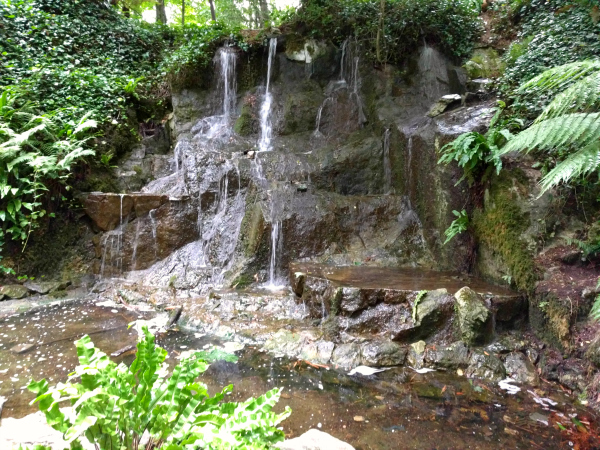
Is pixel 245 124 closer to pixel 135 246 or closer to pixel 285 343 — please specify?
pixel 135 246

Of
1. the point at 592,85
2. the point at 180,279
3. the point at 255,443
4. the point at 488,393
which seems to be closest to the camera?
the point at 255,443

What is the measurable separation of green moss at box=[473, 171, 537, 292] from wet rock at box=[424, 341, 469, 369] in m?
1.08

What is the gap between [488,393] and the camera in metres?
3.34

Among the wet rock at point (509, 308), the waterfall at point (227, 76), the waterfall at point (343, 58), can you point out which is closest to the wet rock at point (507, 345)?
the wet rock at point (509, 308)

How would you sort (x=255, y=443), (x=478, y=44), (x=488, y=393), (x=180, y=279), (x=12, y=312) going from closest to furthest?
1. (x=255, y=443)
2. (x=488, y=393)
3. (x=12, y=312)
4. (x=180, y=279)
5. (x=478, y=44)

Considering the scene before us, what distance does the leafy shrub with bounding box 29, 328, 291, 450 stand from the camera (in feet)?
5.09

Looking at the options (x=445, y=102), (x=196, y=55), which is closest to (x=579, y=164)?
(x=445, y=102)

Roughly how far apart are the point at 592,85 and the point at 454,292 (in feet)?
8.09

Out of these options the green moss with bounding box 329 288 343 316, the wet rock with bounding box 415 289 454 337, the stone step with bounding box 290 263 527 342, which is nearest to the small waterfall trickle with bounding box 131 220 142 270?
the stone step with bounding box 290 263 527 342

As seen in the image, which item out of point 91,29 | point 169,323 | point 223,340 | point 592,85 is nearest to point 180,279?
point 169,323

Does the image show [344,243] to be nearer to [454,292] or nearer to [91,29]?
[454,292]

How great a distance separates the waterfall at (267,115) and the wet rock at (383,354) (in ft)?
19.0

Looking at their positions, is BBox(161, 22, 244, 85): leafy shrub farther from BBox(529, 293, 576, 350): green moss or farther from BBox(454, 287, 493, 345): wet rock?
BBox(529, 293, 576, 350): green moss

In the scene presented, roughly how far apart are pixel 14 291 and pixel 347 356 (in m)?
5.41
